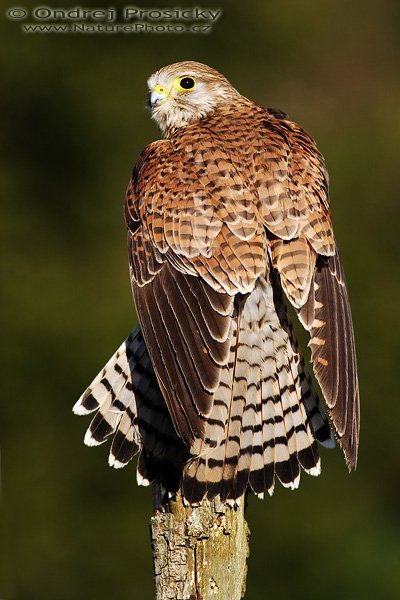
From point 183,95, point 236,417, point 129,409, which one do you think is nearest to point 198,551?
point 236,417

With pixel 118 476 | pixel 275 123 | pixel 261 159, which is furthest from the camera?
pixel 118 476

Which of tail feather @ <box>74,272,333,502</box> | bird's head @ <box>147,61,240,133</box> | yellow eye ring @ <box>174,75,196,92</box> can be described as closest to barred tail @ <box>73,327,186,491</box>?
tail feather @ <box>74,272,333,502</box>

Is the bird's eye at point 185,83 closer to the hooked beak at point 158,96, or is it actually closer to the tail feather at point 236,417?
the hooked beak at point 158,96

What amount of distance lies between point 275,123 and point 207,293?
1.12 metres

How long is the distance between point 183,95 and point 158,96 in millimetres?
118

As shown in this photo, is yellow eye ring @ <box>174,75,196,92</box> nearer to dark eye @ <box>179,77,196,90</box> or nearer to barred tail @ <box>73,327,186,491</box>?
dark eye @ <box>179,77,196,90</box>

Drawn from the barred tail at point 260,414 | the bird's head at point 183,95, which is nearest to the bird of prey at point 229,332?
the barred tail at point 260,414

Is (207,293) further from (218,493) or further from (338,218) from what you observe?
(338,218)

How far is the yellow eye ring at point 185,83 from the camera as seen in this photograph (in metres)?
4.70

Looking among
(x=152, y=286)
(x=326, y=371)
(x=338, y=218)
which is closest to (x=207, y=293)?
(x=152, y=286)

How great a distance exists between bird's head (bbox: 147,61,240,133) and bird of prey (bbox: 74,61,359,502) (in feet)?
2.42

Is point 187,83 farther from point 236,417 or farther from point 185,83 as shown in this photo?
point 236,417

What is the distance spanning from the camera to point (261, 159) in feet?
12.7

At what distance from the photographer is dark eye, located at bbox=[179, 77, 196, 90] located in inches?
185
